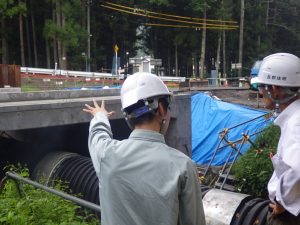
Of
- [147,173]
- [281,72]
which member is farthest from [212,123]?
[147,173]

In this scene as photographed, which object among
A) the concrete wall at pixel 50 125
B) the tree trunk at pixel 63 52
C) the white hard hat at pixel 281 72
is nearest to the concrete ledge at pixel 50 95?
the concrete wall at pixel 50 125

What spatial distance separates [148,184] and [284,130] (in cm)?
107

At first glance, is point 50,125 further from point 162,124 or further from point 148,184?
point 148,184

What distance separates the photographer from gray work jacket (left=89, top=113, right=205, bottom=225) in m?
1.92

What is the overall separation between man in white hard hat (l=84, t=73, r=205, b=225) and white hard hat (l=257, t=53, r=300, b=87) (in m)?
0.95

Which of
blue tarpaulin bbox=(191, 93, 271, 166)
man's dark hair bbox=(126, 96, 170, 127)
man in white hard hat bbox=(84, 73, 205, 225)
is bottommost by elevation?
blue tarpaulin bbox=(191, 93, 271, 166)

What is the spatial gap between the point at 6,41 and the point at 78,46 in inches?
292

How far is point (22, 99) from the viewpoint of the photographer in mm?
9102

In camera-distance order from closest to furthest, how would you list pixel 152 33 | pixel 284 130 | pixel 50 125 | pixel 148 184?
pixel 148 184, pixel 284 130, pixel 50 125, pixel 152 33

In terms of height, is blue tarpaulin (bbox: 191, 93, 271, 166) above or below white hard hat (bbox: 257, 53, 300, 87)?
below

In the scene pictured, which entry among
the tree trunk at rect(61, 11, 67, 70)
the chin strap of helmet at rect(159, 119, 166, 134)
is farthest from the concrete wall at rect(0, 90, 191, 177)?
the tree trunk at rect(61, 11, 67, 70)

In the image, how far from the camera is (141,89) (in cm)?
209

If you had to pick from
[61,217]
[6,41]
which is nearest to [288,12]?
[6,41]

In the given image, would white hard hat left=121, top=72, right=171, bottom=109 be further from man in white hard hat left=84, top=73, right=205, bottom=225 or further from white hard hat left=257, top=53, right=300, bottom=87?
white hard hat left=257, top=53, right=300, bottom=87
